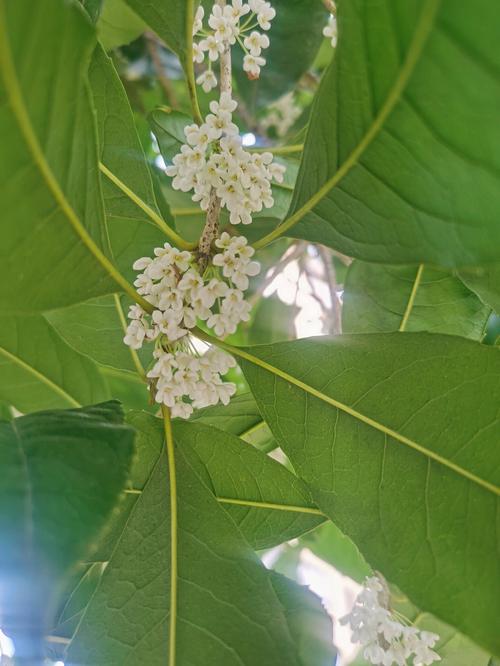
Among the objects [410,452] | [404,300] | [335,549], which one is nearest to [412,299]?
[404,300]

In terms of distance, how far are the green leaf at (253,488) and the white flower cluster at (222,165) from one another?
0.39 meters

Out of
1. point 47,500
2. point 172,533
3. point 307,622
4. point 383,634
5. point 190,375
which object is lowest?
point 383,634

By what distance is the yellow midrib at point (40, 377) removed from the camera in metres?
1.39

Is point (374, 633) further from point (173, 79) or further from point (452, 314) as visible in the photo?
point (173, 79)

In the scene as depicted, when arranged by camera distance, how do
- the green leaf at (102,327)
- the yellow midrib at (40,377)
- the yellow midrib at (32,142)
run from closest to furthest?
the yellow midrib at (32,142), the green leaf at (102,327), the yellow midrib at (40,377)

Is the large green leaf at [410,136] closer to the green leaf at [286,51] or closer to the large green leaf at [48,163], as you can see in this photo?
the large green leaf at [48,163]

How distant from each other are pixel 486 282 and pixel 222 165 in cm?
46

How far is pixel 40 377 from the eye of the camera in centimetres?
144

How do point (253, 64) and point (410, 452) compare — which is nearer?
point (410, 452)

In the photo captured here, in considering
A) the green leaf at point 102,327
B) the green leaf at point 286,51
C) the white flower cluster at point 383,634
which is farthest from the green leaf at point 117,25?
the white flower cluster at point 383,634

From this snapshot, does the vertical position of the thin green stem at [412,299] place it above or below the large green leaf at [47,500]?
above

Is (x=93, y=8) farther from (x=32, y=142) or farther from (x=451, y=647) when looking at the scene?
(x=451, y=647)

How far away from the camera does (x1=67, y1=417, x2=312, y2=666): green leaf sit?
3.09 feet

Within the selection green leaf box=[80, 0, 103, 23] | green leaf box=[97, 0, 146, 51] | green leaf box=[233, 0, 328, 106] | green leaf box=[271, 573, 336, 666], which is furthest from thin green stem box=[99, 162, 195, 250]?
green leaf box=[233, 0, 328, 106]
